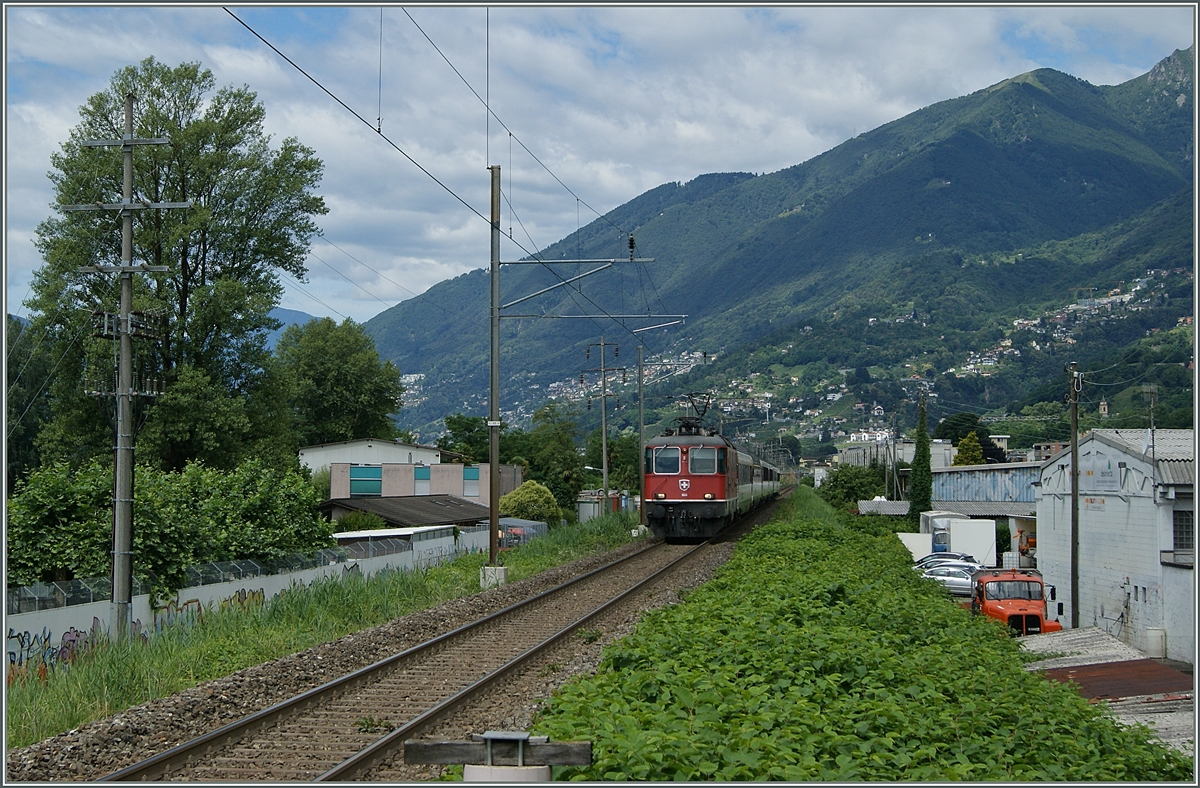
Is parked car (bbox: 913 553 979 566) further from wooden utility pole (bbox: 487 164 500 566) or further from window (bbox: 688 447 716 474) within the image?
wooden utility pole (bbox: 487 164 500 566)

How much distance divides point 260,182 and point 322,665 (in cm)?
2650

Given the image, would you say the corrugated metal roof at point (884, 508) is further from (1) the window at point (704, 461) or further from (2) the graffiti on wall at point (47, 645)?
(2) the graffiti on wall at point (47, 645)

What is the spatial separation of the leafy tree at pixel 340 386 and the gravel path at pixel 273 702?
5746 cm

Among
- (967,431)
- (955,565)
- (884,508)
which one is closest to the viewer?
(955,565)

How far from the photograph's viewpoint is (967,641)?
1114 centimetres

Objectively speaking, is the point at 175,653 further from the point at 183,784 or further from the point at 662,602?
the point at 662,602

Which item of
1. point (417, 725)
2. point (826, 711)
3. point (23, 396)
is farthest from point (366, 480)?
point (826, 711)

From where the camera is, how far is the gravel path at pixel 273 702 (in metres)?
8.41

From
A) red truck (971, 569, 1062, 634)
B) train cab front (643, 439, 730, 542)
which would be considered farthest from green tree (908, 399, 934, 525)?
red truck (971, 569, 1062, 634)

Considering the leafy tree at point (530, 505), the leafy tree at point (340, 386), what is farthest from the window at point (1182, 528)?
the leafy tree at point (340, 386)

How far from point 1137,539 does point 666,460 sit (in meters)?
13.8

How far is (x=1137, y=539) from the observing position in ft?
95.3

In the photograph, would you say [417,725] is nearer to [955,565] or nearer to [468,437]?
[955,565]

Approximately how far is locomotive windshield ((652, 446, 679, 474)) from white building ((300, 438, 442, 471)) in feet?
95.6
